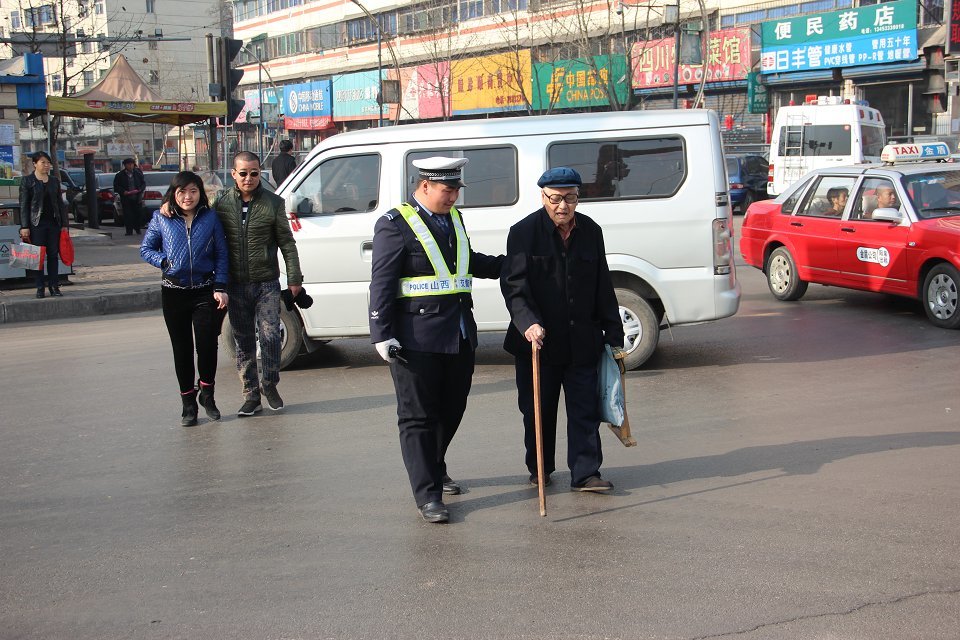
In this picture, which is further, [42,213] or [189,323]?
[42,213]

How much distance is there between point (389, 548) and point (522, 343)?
137 cm

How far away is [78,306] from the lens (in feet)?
44.5

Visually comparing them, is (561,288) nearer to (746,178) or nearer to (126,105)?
(126,105)

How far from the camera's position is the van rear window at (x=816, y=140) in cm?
2447

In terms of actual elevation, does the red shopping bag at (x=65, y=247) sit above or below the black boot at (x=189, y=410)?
above

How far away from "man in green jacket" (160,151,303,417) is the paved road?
0.38 metres

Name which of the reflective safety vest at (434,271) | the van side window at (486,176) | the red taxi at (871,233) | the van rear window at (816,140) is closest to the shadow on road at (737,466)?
the reflective safety vest at (434,271)

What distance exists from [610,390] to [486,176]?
3.77 meters

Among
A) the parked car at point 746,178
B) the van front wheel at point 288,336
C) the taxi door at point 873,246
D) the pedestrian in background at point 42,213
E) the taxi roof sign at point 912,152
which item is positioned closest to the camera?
the van front wheel at point 288,336

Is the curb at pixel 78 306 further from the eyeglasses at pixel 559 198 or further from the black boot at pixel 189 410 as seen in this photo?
the eyeglasses at pixel 559 198

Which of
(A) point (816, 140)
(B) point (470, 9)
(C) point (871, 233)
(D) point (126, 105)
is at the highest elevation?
(B) point (470, 9)

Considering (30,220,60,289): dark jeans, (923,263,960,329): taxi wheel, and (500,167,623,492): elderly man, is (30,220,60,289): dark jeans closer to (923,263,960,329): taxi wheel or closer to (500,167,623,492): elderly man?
(500,167,623,492): elderly man

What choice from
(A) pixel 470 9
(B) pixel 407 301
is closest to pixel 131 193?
(B) pixel 407 301

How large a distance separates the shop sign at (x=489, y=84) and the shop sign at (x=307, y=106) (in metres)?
12.3
